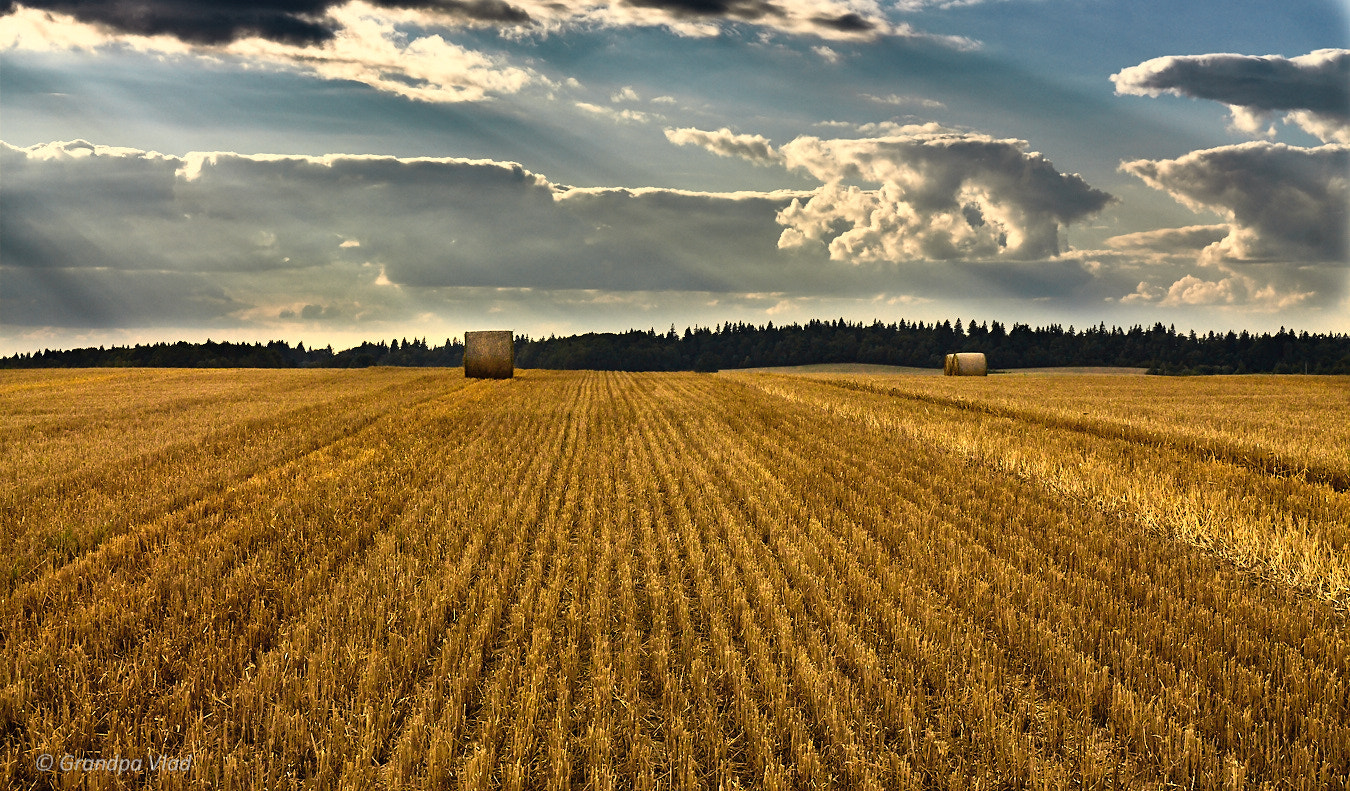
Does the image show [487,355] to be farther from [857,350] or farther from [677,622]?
[857,350]

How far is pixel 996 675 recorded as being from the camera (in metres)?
4.79

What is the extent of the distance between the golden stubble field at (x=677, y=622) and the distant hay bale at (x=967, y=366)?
4130 centimetres

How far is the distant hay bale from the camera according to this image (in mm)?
53000

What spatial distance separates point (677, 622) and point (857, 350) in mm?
139972

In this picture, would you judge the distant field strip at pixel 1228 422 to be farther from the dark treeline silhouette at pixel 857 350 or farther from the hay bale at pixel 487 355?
the dark treeline silhouette at pixel 857 350

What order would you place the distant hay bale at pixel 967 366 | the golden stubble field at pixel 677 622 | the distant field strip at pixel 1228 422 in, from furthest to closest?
the distant hay bale at pixel 967 366
the distant field strip at pixel 1228 422
the golden stubble field at pixel 677 622

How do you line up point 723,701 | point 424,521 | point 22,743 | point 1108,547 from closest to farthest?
point 22,743 < point 723,701 < point 1108,547 < point 424,521

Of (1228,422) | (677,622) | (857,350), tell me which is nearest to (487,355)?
(1228,422)

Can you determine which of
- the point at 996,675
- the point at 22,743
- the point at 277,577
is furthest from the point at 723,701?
the point at 277,577

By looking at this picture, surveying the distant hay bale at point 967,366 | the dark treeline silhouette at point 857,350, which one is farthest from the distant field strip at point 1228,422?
the dark treeline silhouette at point 857,350

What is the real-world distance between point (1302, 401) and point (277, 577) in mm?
33384

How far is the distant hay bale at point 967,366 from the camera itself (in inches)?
2087

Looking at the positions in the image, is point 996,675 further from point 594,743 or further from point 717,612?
point 594,743

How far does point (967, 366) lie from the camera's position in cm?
5334
